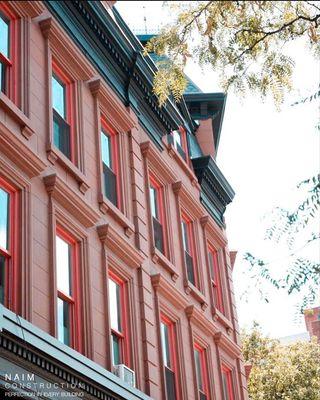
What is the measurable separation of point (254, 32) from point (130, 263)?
876 centimetres

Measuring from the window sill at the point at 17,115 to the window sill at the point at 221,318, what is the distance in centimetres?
913

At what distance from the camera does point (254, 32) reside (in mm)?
9305

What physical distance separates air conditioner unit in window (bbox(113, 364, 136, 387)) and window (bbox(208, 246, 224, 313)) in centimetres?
776

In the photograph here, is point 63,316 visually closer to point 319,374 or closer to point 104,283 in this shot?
point 104,283

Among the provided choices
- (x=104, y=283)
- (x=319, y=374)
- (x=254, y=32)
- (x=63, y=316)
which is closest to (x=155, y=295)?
(x=104, y=283)

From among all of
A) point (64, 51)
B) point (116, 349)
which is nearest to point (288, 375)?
point (116, 349)

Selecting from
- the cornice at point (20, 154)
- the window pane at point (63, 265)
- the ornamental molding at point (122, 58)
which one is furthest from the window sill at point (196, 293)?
the cornice at point (20, 154)

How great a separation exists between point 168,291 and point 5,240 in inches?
250

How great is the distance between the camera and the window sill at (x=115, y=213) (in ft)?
54.6

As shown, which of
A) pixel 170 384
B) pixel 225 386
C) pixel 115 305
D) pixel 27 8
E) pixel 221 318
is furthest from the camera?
pixel 221 318

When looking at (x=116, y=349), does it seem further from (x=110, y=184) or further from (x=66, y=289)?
(x=110, y=184)

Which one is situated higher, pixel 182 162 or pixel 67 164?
pixel 182 162

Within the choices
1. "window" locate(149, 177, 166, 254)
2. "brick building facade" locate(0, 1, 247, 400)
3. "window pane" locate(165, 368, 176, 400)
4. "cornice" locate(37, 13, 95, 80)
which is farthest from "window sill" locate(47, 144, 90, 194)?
"window pane" locate(165, 368, 176, 400)

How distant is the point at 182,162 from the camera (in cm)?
2308
